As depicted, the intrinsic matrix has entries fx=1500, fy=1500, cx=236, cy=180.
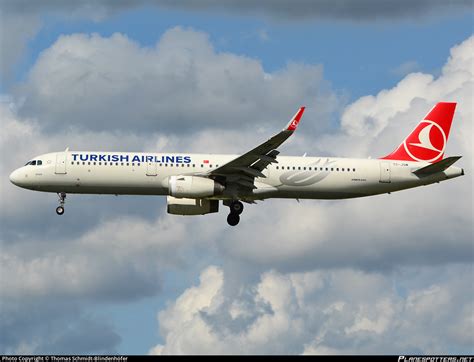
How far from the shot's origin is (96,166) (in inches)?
3789

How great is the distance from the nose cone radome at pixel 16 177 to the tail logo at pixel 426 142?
26.2 meters

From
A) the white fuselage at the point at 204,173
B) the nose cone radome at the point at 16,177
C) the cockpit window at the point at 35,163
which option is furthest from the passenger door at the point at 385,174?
the nose cone radome at the point at 16,177

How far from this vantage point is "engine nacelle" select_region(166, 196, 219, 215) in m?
97.8

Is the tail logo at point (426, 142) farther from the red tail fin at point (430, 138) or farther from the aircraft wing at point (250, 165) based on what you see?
the aircraft wing at point (250, 165)

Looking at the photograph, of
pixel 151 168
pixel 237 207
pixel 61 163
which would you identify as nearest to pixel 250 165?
pixel 237 207

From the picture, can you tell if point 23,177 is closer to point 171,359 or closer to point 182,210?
point 182,210

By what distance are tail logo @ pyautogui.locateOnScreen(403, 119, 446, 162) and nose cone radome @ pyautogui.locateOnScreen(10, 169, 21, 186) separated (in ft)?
85.9

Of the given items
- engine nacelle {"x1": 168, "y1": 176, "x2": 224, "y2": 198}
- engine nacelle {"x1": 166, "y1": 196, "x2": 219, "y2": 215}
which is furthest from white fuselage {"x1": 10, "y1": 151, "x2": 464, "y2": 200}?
engine nacelle {"x1": 166, "y1": 196, "x2": 219, "y2": 215}

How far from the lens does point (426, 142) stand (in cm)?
10325

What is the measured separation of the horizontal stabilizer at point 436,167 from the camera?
97625 millimetres

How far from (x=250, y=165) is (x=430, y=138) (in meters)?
14.5

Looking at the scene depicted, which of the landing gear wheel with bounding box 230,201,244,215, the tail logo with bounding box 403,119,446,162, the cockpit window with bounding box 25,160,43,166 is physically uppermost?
the tail logo with bounding box 403,119,446,162

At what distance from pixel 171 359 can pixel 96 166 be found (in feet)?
105

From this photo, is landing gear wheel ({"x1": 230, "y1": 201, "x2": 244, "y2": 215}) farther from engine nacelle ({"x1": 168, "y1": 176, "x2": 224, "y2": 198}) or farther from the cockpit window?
the cockpit window
